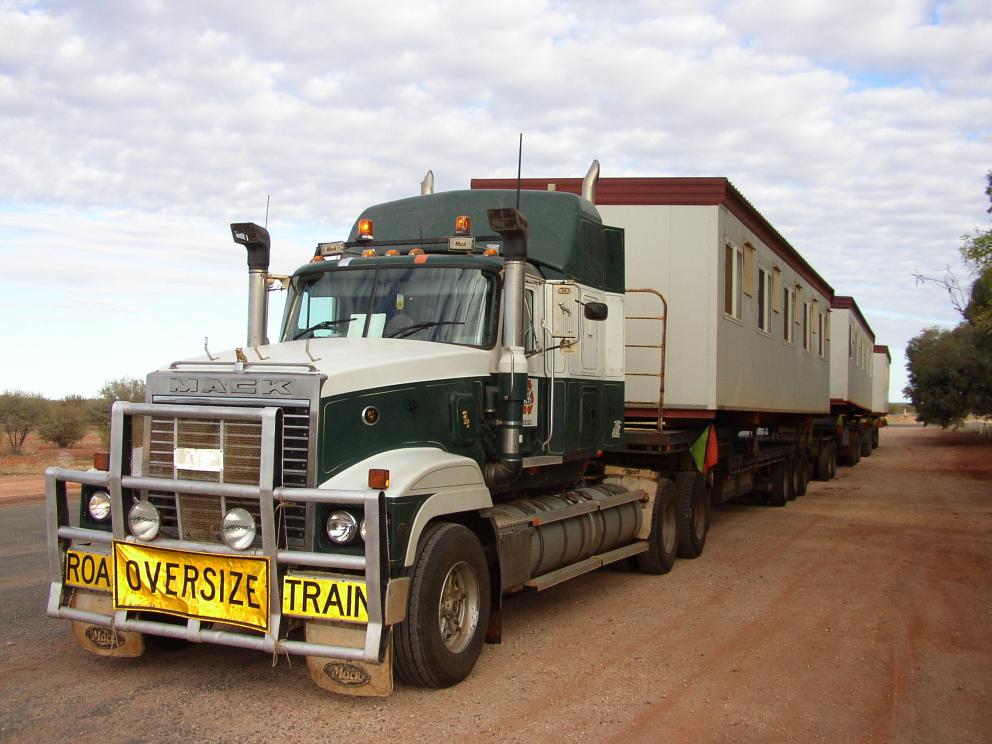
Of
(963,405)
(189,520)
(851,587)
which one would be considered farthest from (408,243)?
(963,405)

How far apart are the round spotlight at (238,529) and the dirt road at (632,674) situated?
0.92m

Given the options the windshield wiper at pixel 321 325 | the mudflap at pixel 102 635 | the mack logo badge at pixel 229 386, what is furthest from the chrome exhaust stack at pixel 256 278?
the mudflap at pixel 102 635

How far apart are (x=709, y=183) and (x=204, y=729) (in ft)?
27.1

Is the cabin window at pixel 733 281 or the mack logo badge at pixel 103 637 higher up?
the cabin window at pixel 733 281

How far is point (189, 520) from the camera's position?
5645mm

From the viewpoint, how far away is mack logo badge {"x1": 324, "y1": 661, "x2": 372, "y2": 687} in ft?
17.2

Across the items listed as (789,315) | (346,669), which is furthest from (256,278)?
(789,315)

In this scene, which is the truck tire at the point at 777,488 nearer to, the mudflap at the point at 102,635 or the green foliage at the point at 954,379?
the mudflap at the point at 102,635

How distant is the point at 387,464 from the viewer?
569 cm

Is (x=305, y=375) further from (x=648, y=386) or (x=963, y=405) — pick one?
(x=963, y=405)

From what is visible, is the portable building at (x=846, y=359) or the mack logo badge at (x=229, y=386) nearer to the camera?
the mack logo badge at (x=229, y=386)

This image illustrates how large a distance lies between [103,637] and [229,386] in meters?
1.80

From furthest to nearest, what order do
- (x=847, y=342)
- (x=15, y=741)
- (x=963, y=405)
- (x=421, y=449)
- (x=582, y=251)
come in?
(x=963, y=405) < (x=847, y=342) < (x=582, y=251) < (x=421, y=449) < (x=15, y=741)

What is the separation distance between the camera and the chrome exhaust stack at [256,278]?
25.5 ft
